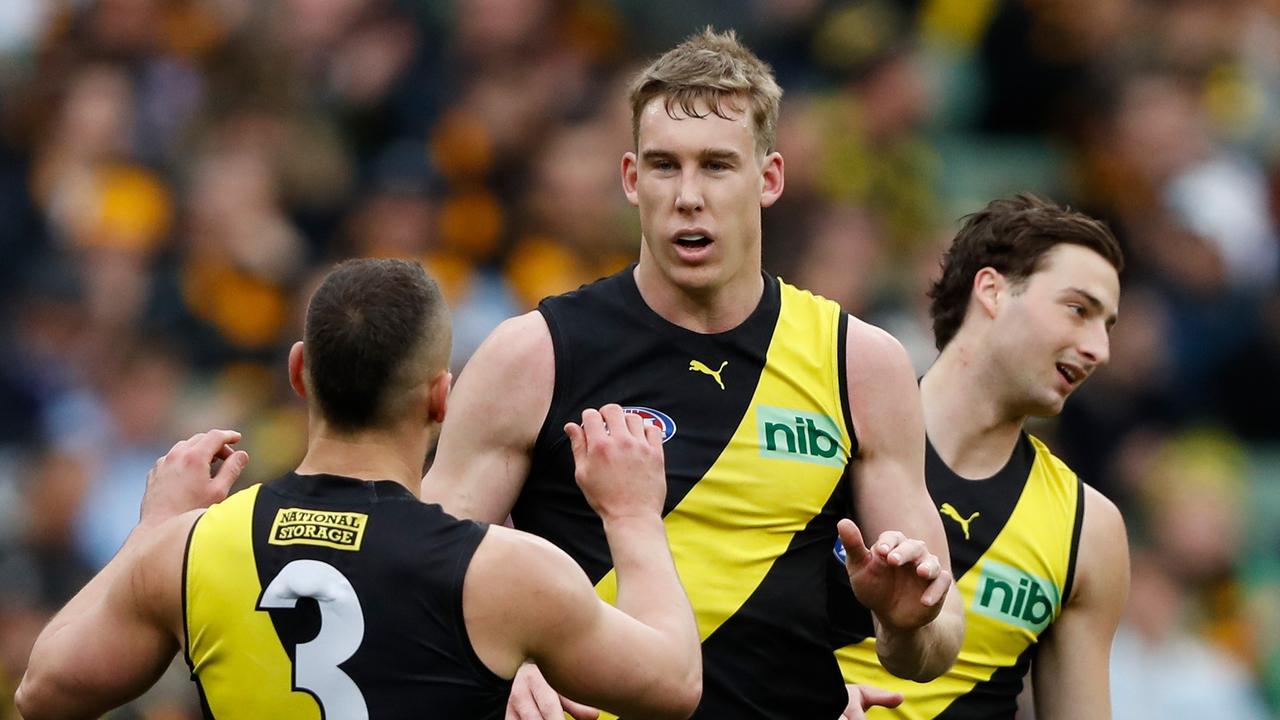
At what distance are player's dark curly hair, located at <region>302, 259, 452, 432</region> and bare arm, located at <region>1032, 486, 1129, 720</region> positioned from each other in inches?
105

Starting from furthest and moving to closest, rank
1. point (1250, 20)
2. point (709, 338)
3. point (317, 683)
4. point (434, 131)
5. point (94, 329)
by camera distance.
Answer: point (1250, 20) → point (434, 131) → point (94, 329) → point (709, 338) → point (317, 683)

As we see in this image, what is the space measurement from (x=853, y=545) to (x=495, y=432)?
1.00 m

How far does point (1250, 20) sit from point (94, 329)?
8.47m

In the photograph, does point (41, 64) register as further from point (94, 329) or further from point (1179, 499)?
point (1179, 499)

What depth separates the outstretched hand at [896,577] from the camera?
16.1 ft

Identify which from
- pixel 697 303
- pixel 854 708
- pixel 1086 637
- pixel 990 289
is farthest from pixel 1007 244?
pixel 854 708

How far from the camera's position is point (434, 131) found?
11.7 m

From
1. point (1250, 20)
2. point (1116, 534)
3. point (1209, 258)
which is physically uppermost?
point (1250, 20)

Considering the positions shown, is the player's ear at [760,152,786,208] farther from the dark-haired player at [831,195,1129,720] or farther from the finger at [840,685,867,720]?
the finger at [840,685,867,720]

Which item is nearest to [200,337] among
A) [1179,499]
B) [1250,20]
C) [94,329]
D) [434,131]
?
[94,329]

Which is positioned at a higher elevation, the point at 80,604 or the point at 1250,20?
the point at 1250,20

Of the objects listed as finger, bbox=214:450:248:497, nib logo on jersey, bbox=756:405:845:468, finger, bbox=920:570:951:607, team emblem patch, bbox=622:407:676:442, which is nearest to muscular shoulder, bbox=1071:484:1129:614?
nib logo on jersey, bbox=756:405:845:468

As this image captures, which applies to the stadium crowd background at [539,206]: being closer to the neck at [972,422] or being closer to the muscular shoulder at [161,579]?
the neck at [972,422]

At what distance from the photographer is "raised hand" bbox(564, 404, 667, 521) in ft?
15.4
